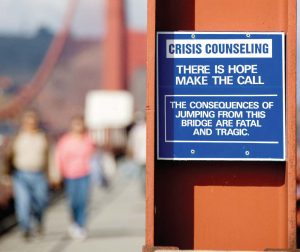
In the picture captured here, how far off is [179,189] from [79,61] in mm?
60636

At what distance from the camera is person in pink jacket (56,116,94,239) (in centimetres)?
1056

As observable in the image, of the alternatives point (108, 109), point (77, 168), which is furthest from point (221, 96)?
point (108, 109)

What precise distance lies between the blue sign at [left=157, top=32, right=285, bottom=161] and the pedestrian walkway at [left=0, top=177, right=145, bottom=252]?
4.81m

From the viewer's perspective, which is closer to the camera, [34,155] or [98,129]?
[34,155]

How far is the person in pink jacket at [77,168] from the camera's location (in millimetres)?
10562

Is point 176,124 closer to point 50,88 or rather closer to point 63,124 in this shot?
point 63,124

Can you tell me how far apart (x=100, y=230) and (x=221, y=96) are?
767 centimetres

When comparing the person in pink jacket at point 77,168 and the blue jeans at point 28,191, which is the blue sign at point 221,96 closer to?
the blue jeans at point 28,191

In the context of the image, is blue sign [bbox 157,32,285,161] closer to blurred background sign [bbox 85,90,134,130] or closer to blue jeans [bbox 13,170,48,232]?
blue jeans [bbox 13,170,48,232]

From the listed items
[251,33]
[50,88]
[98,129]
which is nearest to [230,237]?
[251,33]

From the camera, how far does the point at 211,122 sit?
4164 millimetres

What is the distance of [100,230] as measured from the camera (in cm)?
1166

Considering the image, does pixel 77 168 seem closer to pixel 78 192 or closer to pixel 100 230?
pixel 78 192

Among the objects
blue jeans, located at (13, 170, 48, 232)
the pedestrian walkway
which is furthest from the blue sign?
blue jeans, located at (13, 170, 48, 232)
